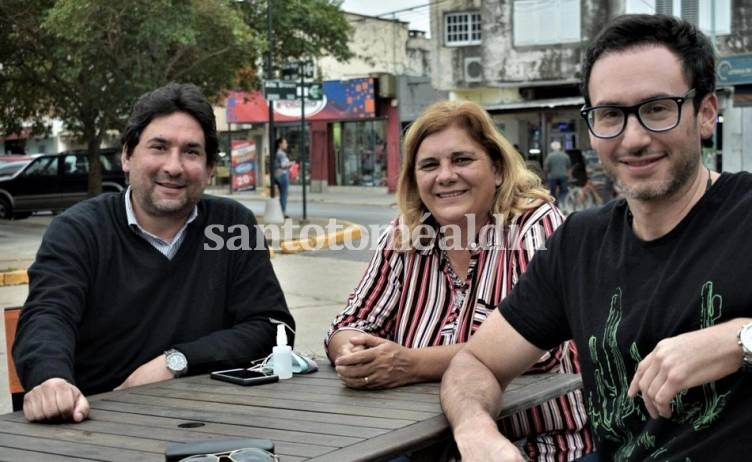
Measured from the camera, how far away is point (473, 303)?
3.20 metres

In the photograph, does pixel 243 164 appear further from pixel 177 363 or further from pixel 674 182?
pixel 674 182

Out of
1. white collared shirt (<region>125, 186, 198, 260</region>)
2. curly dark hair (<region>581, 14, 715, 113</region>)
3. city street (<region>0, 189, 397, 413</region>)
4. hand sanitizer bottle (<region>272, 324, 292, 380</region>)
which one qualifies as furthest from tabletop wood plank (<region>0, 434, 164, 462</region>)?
city street (<region>0, 189, 397, 413</region>)

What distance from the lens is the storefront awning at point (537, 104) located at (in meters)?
28.9

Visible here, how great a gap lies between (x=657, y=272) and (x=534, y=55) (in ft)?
95.5

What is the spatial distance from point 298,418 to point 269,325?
94 centimetres

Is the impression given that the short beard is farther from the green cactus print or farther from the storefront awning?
the storefront awning

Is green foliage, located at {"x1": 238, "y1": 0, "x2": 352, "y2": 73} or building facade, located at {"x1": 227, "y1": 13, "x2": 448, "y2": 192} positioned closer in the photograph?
green foliage, located at {"x1": 238, "y1": 0, "x2": 352, "y2": 73}

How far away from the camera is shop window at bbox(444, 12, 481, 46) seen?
106 feet

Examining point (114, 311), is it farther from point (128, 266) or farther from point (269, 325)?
point (269, 325)

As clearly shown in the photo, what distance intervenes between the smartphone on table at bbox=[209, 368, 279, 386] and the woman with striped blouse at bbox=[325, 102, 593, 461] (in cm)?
27

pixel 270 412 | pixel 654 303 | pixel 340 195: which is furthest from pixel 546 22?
pixel 654 303

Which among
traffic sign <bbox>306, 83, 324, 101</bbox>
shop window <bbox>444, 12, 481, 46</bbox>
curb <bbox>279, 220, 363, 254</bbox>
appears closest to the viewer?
curb <bbox>279, 220, 363, 254</bbox>

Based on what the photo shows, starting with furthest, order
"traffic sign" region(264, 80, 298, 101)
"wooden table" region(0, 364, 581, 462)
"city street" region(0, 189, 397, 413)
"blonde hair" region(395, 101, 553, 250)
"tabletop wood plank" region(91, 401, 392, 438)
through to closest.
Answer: "traffic sign" region(264, 80, 298, 101)
"city street" region(0, 189, 397, 413)
"blonde hair" region(395, 101, 553, 250)
"tabletop wood plank" region(91, 401, 392, 438)
"wooden table" region(0, 364, 581, 462)

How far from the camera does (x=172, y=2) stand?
16.5 metres
